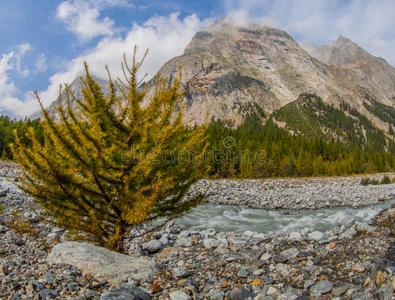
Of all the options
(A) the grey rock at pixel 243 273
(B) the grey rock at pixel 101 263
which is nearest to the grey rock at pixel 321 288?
(A) the grey rock at pixel 243 273

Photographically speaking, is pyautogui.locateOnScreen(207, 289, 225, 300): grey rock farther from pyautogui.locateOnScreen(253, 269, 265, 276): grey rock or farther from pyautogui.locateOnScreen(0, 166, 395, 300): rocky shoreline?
pyautogui.locateOnScreen(253, 269, 265, 276): grey rock

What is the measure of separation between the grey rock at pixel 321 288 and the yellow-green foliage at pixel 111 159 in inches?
156

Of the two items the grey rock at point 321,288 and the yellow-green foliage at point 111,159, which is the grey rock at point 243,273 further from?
the yellow-green foliage at point 111,159

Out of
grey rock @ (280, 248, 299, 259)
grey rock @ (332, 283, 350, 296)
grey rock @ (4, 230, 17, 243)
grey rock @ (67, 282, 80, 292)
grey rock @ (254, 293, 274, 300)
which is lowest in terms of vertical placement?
grey rock @ (254, 293, 274, 300)

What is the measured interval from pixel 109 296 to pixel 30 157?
3.82 metres

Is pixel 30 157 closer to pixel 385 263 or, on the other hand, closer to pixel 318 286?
pixel 318 286

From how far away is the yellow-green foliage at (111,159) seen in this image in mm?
5875

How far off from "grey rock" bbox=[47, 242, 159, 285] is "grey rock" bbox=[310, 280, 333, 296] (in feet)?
11.6

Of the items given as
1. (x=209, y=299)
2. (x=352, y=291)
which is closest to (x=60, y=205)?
(x=209, y=299)

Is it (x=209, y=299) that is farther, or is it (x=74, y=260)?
(x=74, y=260)

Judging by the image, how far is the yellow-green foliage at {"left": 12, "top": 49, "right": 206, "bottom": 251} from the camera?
5.88m

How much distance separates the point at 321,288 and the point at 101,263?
184 inches

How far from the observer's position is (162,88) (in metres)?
7.79

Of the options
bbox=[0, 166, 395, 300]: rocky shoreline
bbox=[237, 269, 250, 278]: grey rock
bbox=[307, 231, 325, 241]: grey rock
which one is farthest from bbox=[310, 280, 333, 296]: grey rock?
bbox=[307, 231, 325, 241]: grey rock
